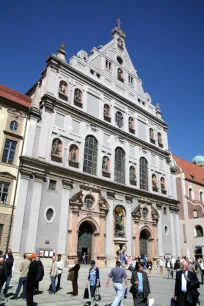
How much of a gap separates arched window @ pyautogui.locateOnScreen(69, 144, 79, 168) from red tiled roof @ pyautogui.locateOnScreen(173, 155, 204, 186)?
28.2m

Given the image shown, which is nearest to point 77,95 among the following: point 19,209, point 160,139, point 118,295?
point 19,209

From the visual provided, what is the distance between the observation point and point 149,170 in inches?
1336

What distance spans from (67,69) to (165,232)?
22736mm

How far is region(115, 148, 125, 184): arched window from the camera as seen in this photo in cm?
2962

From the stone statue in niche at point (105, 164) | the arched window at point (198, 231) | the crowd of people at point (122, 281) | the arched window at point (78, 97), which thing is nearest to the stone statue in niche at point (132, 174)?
the stone statue in niche at point (105, 164)

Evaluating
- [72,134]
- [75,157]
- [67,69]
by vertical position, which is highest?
[67,69]

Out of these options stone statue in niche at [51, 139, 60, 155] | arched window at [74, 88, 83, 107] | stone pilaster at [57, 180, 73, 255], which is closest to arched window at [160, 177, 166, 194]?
stone pilaster at [57, 180, 73, 255]

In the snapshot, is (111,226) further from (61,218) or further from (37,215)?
(37,215)

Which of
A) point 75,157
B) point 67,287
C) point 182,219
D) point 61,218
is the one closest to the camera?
point 67,287

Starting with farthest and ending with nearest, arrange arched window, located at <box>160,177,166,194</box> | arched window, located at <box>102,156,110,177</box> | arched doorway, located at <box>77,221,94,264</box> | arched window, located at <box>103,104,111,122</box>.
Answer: arched window, located at <box>160,177,166,194</box> → arched window, located at <box>103,104,111,122</box> → arched window, located at <box>102,156,110,177</box> → arched doorway, located at <box>77,221,94,264</box>

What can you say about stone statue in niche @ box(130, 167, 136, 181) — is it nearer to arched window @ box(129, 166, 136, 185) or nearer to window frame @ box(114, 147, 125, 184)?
arched window @ box(129, 166, 136, 185)

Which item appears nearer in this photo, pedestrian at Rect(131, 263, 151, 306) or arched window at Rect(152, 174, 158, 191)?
pedestrian at Rect(131, 263, 151, 306)

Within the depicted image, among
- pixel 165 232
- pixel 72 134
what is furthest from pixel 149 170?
pixel 72 134

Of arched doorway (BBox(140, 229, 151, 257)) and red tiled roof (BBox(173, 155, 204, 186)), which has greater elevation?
red tiled roof (BBox(173, 155, 204, 186))
